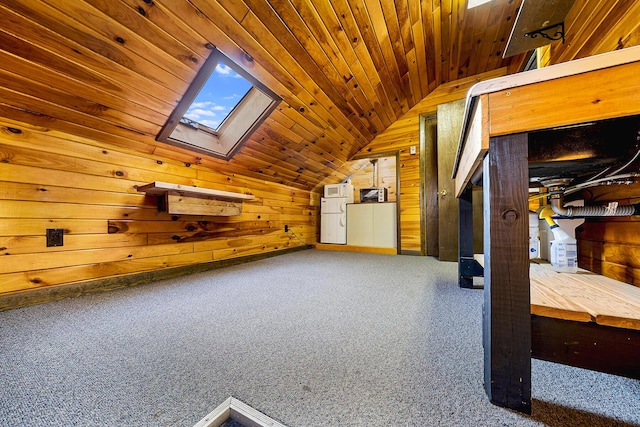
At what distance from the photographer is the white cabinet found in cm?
380

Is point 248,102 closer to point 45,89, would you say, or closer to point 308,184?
point 45,89

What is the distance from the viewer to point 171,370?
811 millimetres

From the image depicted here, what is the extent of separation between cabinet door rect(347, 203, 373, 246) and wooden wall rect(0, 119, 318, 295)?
2.26 meters

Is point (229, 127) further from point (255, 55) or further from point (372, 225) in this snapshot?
point (372, 225)

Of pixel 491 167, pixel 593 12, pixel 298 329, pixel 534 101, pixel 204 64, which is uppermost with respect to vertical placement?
pixel 204 64

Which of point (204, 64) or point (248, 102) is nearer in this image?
point (204, 64)

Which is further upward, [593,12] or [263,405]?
[593,12]

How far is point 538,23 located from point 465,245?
1358 mm

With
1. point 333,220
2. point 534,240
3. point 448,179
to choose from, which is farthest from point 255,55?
point 333,220

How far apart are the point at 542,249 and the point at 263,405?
1.64 metres

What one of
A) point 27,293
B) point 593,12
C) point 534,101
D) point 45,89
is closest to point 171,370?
point 534,101

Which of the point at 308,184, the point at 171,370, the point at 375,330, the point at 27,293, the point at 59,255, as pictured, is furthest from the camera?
the point at 308,184

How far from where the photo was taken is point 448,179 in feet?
9.55

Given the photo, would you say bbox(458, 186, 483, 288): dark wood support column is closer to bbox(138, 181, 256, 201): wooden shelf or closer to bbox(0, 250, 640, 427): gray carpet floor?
bbox(0, 250, 640, 427): gray carpet floor
